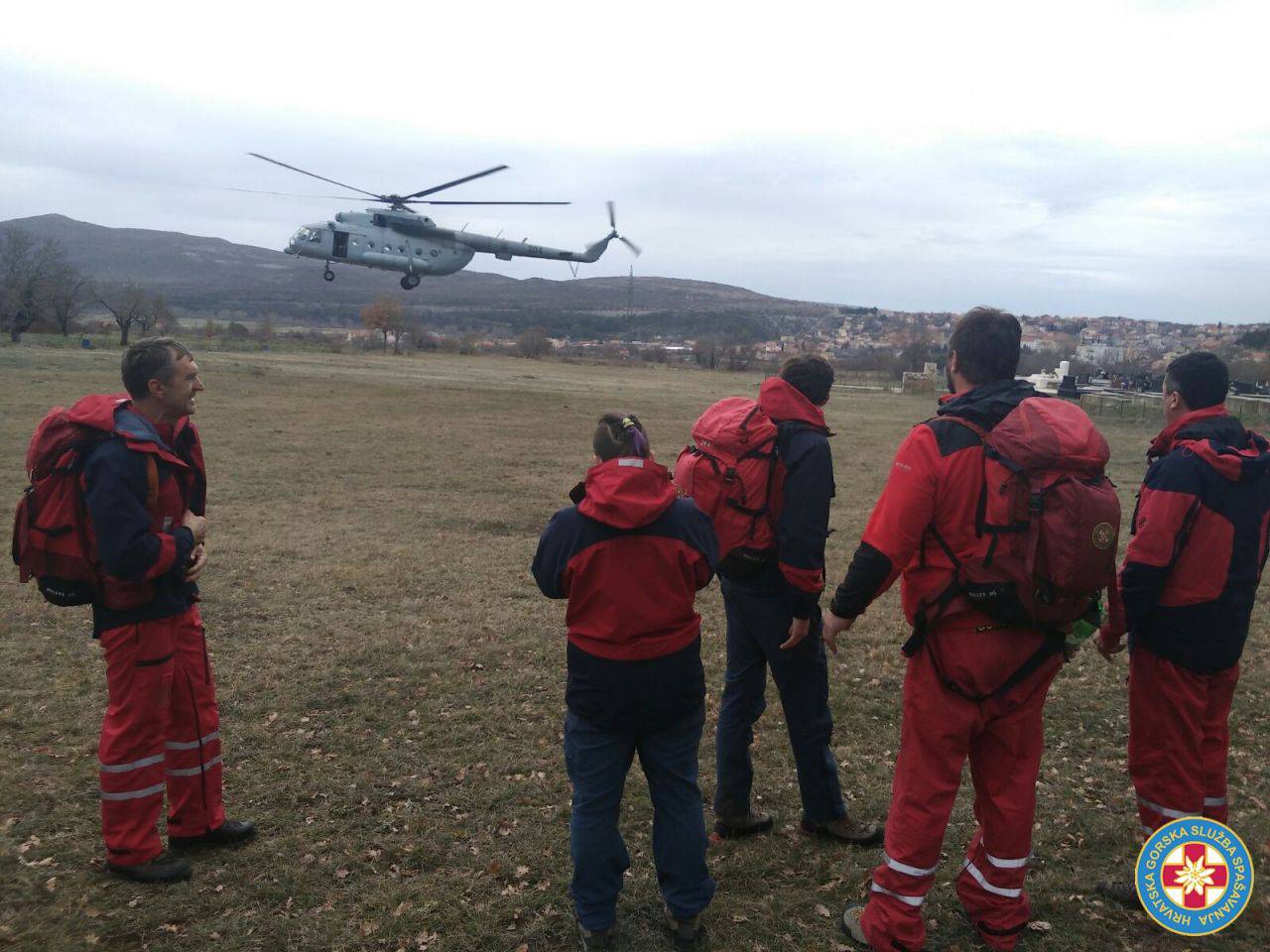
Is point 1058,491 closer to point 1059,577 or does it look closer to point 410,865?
point 1059,577

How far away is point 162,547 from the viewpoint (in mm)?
3545

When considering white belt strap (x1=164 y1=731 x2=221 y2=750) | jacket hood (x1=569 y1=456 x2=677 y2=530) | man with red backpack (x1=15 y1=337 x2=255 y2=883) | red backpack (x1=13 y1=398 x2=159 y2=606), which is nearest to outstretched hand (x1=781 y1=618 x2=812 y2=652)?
jacket hood (x1=569 y1=456 x2=677 y2=530)

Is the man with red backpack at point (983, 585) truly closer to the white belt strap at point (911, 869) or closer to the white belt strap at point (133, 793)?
the white belt strap at point (911, 869)

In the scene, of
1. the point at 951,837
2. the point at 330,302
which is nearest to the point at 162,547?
the point at 951,837

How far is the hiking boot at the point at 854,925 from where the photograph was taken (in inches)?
135

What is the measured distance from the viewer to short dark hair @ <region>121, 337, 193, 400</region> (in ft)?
12.1

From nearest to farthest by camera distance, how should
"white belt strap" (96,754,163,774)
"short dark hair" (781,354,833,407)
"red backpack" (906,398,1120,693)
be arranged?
"red backpack" (906,398,1120,693) < "white belt strap" (96,754,163,774) < "short dark hair" (781,354,833,407)

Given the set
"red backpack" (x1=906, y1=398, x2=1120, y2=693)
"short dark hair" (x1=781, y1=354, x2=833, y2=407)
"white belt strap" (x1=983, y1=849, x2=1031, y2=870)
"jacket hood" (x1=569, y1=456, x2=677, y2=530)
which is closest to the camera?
"red backpack" (x1=906, y1=398, x2=1120, y2=693)

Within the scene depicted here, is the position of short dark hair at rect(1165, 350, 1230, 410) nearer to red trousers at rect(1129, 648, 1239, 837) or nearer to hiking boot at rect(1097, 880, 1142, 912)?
red trousers at rect(1129, 648, 1239, 837)

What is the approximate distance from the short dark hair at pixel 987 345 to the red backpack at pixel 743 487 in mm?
889

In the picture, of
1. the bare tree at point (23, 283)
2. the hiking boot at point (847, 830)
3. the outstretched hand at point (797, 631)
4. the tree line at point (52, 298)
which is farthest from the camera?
the tree line at point (52, 298)

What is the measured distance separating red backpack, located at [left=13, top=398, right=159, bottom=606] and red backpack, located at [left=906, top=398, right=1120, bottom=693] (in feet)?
11.6

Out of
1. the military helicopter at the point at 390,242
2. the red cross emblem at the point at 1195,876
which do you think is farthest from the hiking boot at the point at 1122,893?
the military helicopter at the point at 390,242

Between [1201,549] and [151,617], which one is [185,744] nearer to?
[151,617]
